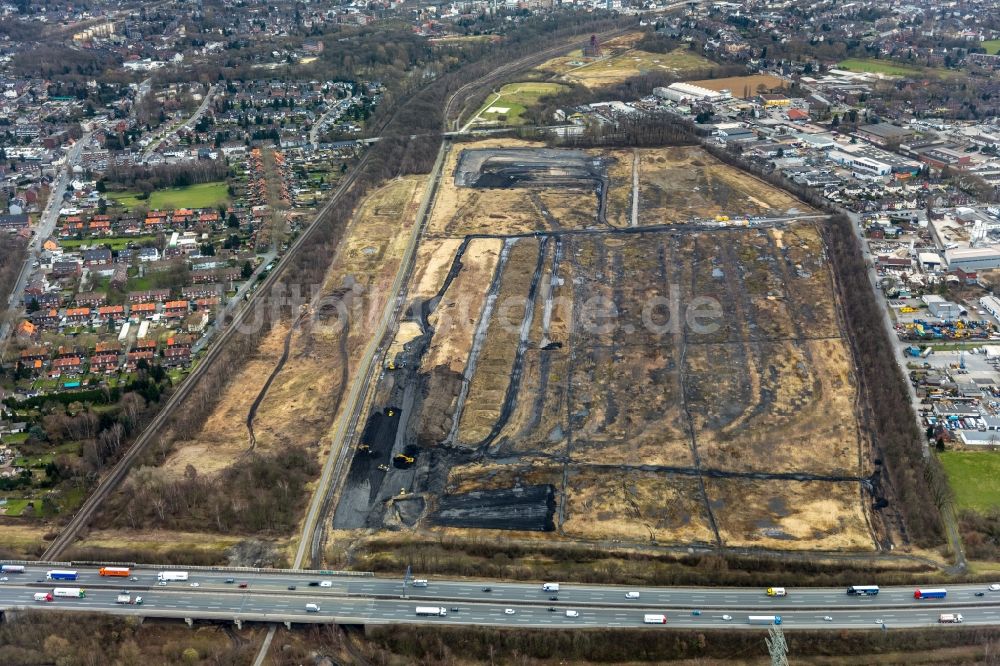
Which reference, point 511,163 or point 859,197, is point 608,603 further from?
point 511,163

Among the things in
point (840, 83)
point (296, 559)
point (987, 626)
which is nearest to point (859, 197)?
point (840, 83)

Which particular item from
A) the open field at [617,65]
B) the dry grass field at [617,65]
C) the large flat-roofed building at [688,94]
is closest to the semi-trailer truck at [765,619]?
the large flat-roofed building at [688,94]

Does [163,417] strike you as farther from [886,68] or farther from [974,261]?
[886,68]

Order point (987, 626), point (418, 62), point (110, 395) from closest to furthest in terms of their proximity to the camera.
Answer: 1. point (987, 626)
2. point (110, 395)
3. point (418, 62)

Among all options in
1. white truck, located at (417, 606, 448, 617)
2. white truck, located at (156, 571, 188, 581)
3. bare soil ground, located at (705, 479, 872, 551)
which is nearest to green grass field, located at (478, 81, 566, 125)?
bare soil ground, located at (705, 479, 872, 551)

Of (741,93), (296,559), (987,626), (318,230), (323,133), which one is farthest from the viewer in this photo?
(741,93)

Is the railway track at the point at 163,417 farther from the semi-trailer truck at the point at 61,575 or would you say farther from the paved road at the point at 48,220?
the paved road at the point at 48,220

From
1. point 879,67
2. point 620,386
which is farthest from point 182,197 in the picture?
point 879,67
